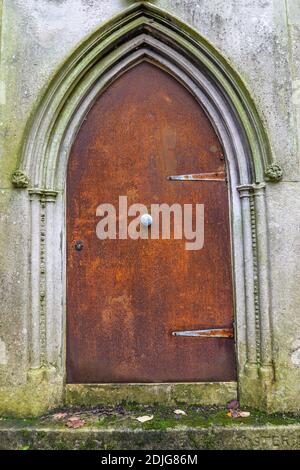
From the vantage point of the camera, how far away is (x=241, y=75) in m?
3.62

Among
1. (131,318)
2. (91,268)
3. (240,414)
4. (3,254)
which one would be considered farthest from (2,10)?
(240,414)

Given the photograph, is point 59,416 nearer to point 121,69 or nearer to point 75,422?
point 75,422

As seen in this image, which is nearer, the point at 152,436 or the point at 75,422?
the point at 152,436

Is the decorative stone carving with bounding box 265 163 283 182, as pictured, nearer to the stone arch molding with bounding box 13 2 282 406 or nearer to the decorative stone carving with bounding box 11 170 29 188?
the stone arch molding with bounding box 13 2 282 406

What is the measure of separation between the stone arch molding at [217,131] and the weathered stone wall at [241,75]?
9cm

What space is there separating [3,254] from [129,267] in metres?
1.13

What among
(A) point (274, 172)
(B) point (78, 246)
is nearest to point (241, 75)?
(A) point (274, 172)

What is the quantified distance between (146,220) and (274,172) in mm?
1221

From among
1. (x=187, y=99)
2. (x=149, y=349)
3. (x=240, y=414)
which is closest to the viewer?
(x=240, y=414)

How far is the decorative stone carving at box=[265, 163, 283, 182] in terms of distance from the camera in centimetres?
343

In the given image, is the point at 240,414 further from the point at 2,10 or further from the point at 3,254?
the point at 2,10

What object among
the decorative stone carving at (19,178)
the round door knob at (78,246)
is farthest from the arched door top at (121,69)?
the round door knob at (78,246)

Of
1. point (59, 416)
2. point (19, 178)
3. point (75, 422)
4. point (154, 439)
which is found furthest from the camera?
point (19, 178)

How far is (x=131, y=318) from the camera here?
3615mm
